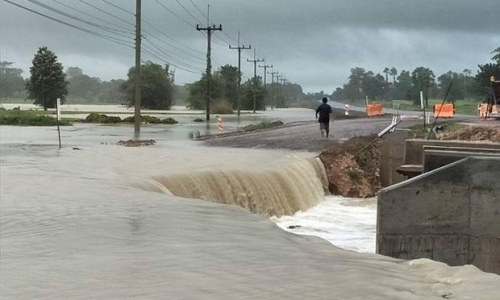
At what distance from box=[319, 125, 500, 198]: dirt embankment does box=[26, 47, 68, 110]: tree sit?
69029 millimetres

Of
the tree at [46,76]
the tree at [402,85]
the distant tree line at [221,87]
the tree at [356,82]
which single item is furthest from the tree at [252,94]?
the tree at [356,82]

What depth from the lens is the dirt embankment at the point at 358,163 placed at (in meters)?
22.3

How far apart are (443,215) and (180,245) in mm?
4147

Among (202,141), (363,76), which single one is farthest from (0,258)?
(363,76)

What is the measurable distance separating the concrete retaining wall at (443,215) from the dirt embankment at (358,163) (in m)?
11.6

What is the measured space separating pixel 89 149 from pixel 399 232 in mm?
14928

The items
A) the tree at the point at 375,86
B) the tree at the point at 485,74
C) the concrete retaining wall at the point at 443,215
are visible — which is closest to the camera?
the concrete retaining wall at the point at 443,215

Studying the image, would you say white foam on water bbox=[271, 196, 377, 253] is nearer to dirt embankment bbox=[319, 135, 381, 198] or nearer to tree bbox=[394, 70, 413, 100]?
dirt embankment bbox=[319, 135, 381, 198]

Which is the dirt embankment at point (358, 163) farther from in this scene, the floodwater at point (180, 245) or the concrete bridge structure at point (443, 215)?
the concrete bridge structure at point (443, 215)

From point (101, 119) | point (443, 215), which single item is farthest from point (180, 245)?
point (101, 119)

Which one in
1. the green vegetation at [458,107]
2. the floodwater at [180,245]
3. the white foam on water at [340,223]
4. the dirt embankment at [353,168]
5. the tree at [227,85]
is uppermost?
the tree at [227,85]

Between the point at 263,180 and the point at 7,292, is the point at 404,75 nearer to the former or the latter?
the point at 263,180

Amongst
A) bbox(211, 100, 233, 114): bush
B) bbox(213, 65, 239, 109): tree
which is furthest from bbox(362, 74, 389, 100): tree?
bbox(211, 100, 233, 114): bush

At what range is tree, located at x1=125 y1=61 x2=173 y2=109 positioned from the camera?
104750 mm
